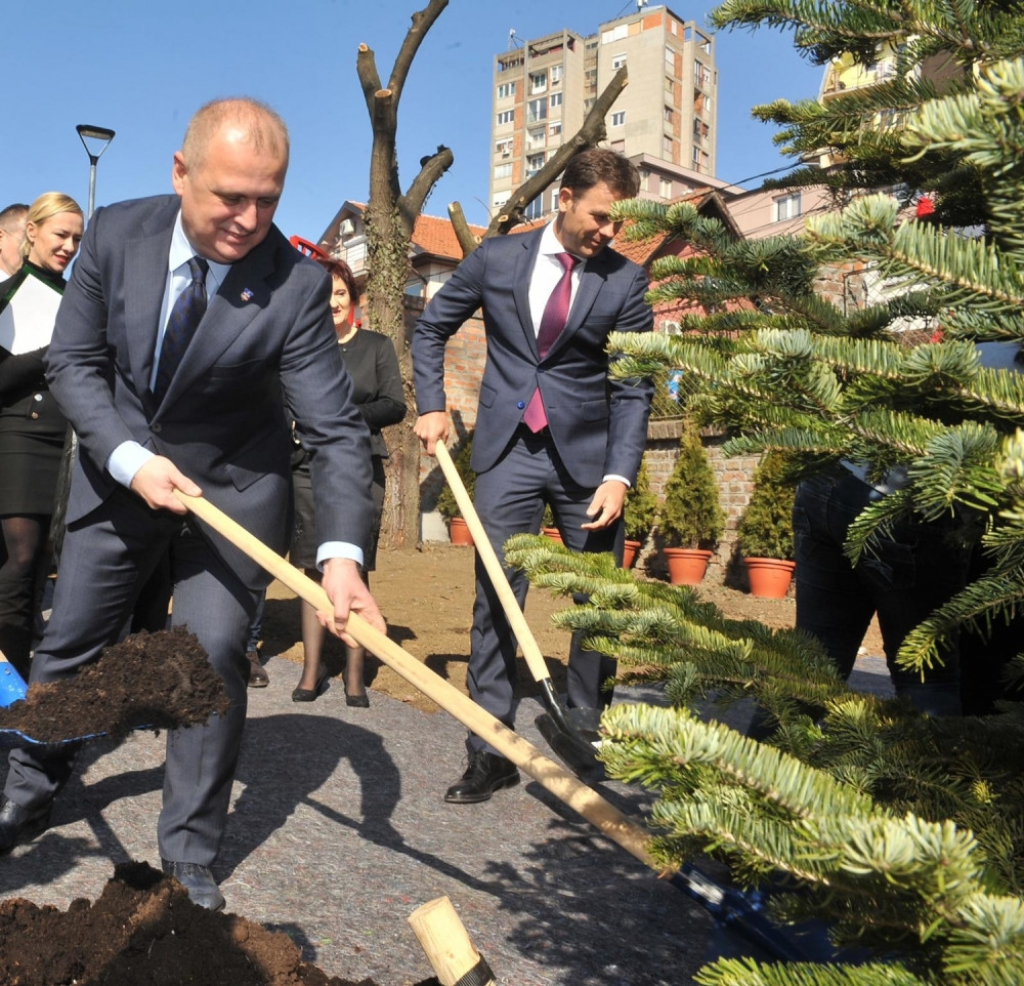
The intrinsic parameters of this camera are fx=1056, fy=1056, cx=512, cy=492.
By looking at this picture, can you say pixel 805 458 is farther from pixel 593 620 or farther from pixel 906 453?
pixel 593 620

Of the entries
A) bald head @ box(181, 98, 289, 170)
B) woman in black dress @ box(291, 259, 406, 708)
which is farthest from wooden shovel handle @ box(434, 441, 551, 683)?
woman in black dress @ box(291, 259, 406, 708)

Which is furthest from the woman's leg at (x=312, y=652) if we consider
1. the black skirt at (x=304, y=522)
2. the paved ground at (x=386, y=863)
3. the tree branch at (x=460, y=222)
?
the tree branch at (x=460, y=222)

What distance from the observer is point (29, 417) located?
4328mm

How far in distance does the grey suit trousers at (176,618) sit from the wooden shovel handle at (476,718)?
0.60 meters

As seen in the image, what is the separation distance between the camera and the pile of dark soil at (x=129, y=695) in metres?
2.32

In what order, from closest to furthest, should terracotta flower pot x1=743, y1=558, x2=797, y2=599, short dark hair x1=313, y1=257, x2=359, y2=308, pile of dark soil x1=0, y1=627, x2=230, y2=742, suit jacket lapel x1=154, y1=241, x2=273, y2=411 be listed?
pile of dark soil x1=0, y1=627, x2=230, y2=742 < suit jacket lapel x1=154, y1=241, x2=273, y2=411 < short dark hair x1=313, y1=257, x2=359, y2=308 < terracotta flower pot x1=743, y1=558, x2=797, y2=599

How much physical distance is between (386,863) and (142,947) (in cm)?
150

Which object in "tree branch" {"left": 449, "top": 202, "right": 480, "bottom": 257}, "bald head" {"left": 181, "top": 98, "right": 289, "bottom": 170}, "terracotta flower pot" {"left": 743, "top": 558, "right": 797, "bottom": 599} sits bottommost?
"terracotta flower pot" {"left": 743, "top": 558, "right": 797, "bottom": 599}

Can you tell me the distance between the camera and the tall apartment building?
94.2 meters

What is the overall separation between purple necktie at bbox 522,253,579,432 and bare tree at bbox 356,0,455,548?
8.20 meters

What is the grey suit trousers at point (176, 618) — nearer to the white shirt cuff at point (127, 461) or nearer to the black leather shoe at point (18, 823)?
the white shirt cuff at point (127, 461)

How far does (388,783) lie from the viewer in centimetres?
423

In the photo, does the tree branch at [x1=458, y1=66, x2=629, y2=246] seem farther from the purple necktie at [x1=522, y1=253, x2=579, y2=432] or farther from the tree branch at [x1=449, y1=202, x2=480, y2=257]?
the purple necktie at [x1=522, y1=253, x2=579, y2=432]

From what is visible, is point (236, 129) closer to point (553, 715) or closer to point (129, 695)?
point (129, 695)
